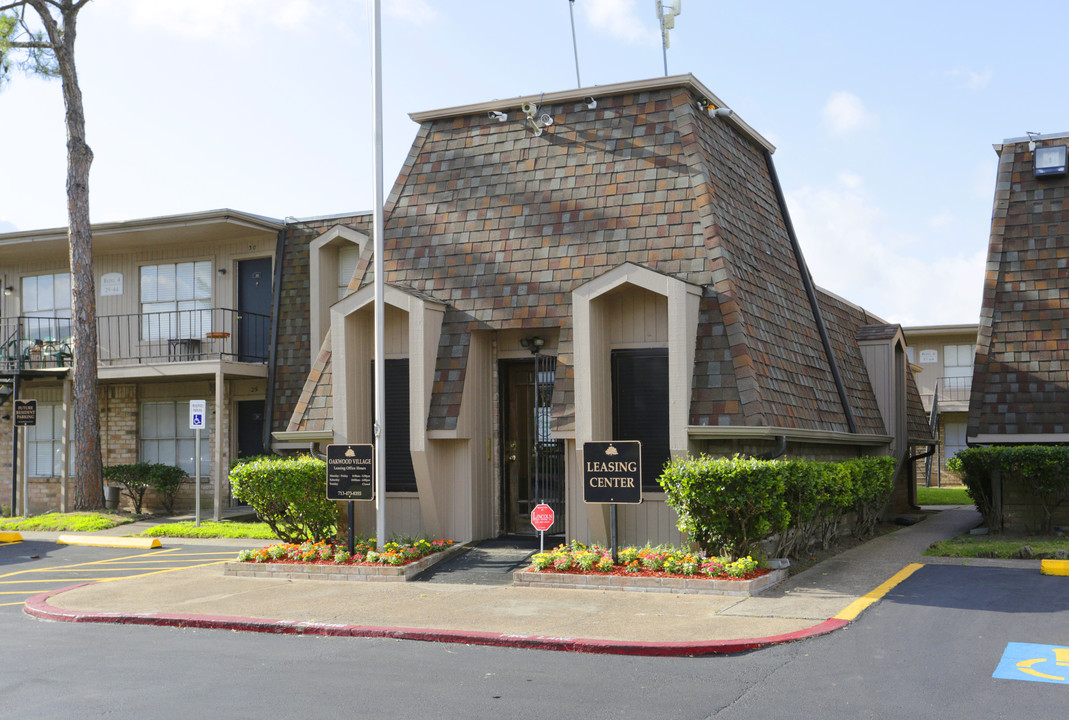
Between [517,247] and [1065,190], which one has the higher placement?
Result: [1065,190]

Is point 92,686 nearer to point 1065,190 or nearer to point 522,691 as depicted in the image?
point 522,691

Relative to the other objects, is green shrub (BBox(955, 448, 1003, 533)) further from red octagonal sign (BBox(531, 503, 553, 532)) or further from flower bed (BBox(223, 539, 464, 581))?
flower bed (BBox(223, 539, 464, 581))

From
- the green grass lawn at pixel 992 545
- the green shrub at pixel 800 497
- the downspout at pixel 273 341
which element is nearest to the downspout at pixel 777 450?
the green shrub at pixel 800 497

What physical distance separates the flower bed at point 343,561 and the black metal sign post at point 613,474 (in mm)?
2495

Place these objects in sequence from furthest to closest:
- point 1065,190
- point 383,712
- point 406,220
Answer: point 1065,190
point 406,220
point 383,712

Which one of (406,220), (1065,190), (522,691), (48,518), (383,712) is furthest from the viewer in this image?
(48,518)

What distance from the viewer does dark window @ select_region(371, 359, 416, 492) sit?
14.1 m

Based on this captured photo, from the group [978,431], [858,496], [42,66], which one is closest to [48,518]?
[42,66]

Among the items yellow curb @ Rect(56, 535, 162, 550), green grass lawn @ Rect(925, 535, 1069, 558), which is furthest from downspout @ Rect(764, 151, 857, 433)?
yellow curb @ Rect(56, 535, 162, 550)

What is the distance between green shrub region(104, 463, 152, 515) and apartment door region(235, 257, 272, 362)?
3142mm

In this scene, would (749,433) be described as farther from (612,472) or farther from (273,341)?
(273,341)

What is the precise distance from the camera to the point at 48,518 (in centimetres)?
2000

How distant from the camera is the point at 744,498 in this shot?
10867 millimetres

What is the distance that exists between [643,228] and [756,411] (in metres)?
3.10
